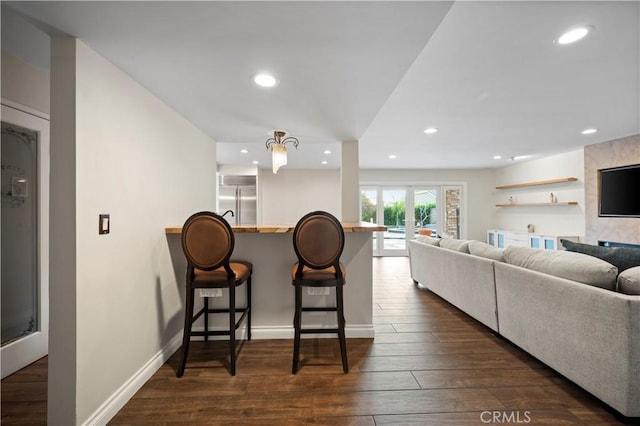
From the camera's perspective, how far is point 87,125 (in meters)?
1.47

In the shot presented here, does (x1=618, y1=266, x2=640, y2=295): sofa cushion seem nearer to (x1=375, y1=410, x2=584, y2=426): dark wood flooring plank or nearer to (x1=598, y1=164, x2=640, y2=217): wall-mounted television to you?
(x1=375, y1=410, x2=584, y2=426): dark wood flooring plank

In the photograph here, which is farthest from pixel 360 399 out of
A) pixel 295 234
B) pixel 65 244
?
pixel 65 244

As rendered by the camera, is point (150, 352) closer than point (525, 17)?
No

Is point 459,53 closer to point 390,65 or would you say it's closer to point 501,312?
point 390,65

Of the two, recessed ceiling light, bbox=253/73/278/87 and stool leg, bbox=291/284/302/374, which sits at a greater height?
recessed ceiling light, bbox=253/73/278/87

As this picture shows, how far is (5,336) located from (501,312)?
397 cm

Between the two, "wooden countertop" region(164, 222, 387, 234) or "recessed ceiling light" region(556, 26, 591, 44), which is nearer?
"recessed ceiling light" region(556, 26, 591, 44)

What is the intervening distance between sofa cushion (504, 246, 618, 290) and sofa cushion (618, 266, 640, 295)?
0.04m

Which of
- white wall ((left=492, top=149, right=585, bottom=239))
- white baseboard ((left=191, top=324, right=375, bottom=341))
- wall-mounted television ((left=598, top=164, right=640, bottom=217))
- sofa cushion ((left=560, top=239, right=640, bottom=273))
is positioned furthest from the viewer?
white wall ((left=492, top=149, right=585, bottom=239))

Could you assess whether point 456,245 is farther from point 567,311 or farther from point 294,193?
point 294,193

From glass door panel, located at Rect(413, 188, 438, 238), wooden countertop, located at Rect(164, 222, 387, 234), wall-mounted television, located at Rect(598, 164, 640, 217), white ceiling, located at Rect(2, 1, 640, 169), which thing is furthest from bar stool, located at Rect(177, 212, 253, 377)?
glass door panel, located at Rect(413, 188, 438, 238)

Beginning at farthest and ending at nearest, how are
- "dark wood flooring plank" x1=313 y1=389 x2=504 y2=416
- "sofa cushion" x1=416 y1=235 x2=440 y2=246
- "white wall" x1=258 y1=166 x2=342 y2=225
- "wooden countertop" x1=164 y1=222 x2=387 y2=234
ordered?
"white wall" x1=258 y1=166 x2=342 y2=225 → "sofa cushion" x1=416 y1=235 x2=440 y2=246 → "wooden countertop" x1=164 y1=222 x2=387 y2=234 → "dark wood flooring plank" x1=313 y1=389 x2=504 y2=416

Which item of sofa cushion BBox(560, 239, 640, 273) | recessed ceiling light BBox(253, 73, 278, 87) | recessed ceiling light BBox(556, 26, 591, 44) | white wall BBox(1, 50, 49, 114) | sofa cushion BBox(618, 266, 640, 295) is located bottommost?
sofa cushion BBox(618, 266, 640, 295)

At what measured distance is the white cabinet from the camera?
5.43 meters
